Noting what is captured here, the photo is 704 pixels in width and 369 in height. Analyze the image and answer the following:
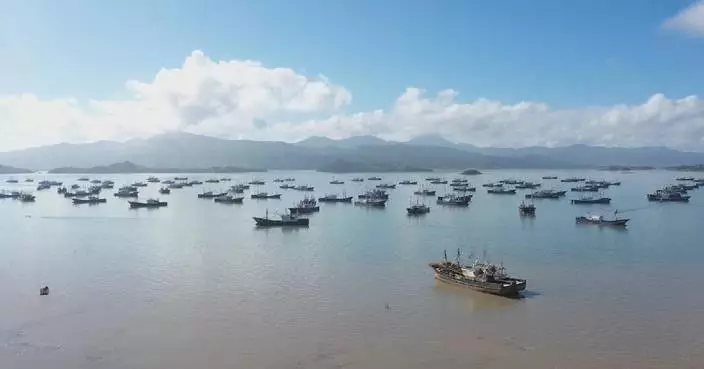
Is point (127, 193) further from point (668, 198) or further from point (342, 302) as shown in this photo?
point (342, 302)

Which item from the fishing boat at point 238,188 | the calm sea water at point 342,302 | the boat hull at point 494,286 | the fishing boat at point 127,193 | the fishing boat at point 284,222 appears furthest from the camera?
the fishing boat at point 238,188

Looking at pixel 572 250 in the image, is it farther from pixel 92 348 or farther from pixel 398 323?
pixel 92 348

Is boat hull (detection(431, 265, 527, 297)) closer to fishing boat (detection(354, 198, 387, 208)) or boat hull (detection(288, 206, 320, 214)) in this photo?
boat hull (detection(288, 206, 320, 214))

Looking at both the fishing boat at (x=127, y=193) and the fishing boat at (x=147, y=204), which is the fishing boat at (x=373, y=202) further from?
the fishing boat at (x=127, y=193)

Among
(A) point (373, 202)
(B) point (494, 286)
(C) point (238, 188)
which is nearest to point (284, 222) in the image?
(A) point (373, 202)

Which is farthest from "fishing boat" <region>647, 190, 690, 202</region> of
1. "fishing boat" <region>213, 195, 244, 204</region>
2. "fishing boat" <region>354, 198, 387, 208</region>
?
"fishing boat" <region>213, 195, 244, 204</region>

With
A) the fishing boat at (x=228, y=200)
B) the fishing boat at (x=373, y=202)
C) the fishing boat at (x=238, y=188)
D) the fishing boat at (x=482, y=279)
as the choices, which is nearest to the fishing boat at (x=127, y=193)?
the fishing boat at (x=238, y=188)

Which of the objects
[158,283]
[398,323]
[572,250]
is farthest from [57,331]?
[572,250]
